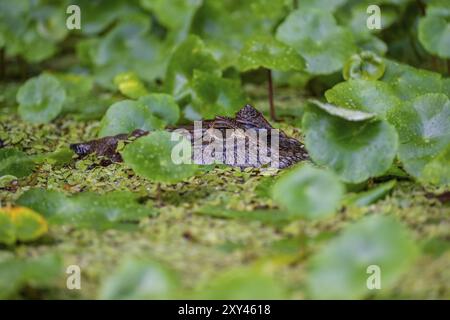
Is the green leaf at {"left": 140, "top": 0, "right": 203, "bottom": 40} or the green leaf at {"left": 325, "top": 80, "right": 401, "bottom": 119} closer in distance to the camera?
the green leaf at {"left": 325, "top": 80, "right": 401, "bottom": 119}

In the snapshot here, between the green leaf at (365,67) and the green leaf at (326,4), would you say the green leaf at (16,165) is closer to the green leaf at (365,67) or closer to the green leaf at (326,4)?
the green leaf at (365,67)

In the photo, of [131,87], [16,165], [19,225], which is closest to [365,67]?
[131,87]

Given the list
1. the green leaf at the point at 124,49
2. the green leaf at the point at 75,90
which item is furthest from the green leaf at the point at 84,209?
the green leaf at the point at 124,49

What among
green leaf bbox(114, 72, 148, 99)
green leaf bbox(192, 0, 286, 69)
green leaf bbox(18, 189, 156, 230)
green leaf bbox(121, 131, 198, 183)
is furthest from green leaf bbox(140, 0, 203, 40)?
green leaf bbox(18, 189, 156, 230)

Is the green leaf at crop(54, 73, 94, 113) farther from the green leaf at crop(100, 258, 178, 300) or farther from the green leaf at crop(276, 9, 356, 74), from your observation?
the green leaf at crop(100, 258, 178, 300)

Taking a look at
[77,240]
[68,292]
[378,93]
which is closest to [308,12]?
[378,93]
